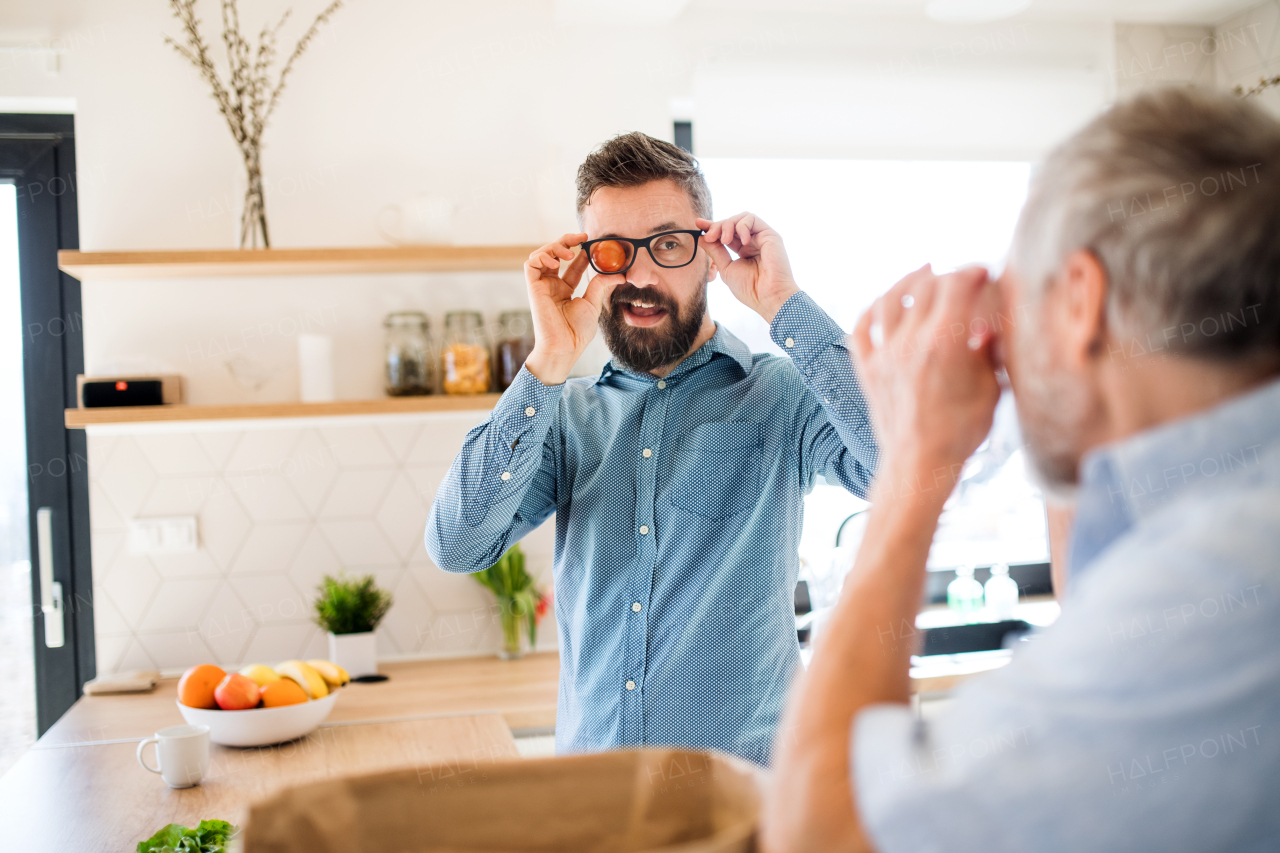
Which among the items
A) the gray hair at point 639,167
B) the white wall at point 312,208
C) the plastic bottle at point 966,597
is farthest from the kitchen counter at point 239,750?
the plastic bottle at point 966,597

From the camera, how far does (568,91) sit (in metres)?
2.74

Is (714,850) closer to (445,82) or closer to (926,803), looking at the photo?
(926,803)

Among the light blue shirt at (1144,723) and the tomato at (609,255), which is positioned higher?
the tomato at (609,255)

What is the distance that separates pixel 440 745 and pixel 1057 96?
274cm

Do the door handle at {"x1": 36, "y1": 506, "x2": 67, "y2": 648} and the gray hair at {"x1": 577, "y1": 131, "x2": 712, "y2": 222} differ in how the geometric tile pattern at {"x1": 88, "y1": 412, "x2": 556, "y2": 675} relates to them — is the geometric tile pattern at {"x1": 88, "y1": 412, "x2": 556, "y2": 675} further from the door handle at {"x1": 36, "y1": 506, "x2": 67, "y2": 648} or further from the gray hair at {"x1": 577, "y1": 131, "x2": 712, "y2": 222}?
the gray hair at {"x1": 577, "y1": 131, "x2": 712, "y2": 222}

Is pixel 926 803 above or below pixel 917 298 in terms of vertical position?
below

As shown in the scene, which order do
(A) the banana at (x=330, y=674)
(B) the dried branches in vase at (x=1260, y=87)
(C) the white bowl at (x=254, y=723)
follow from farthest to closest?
(B) the dried branches in vase at (x=1260, y=87) → (A) the banana at (x=330, y=674) → (C) the white bowl at (x=254, y=723)

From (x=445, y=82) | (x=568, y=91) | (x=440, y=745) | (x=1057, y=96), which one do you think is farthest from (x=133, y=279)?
(x=1057, y=96)

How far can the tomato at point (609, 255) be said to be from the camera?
4.91 ft

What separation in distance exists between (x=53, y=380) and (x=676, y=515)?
2.04 m

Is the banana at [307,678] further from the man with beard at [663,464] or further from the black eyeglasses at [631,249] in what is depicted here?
the black eyeglasses at [631,249]

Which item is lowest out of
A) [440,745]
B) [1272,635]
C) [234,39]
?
[440,745]

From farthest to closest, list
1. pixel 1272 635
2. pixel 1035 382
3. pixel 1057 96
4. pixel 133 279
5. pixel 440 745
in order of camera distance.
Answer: pixel 1057 96 → pixel 133 279 → pixel 440 745 → pixel 1035 382 → pixel 1272 635

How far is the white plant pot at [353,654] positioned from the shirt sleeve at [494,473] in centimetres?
107
